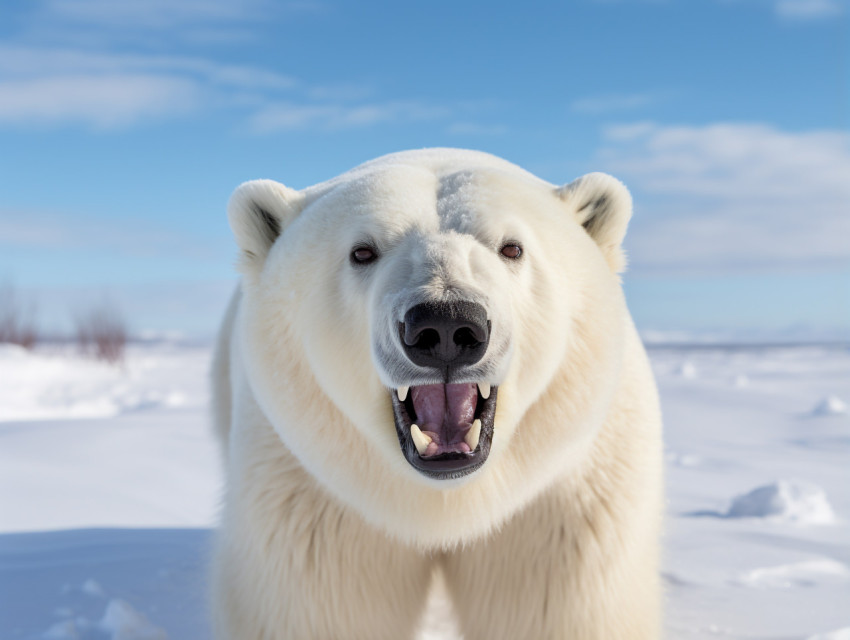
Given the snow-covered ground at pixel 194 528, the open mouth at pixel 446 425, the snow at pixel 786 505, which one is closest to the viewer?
the open mouth at pixel 446 425

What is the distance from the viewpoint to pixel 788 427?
870 centimetres

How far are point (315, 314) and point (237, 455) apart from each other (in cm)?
72

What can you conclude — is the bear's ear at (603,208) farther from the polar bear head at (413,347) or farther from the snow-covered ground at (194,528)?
the snow-covered ground at (194,528)

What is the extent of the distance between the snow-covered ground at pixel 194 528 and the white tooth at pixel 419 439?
168 cm

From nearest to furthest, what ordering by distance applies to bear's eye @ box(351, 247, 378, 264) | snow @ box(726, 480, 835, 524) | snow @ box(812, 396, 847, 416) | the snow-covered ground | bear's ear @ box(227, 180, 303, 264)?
bear's eye @ box(351, 247, 378, 264)
bear's ear @ box(227, 180, 303, 264)
the snow-covered ground
snow @ box(726, 480, 835, 524)
snow @ box(812, 396, 847, 416)

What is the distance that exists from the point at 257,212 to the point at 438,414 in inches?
38.2

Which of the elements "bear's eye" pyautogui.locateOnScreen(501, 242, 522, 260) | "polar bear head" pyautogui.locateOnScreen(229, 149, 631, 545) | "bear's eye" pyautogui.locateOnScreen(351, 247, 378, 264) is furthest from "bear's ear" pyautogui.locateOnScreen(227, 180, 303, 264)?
"bear's eye" pyautogui.locateOnScreen(501, 242, 522, 260)

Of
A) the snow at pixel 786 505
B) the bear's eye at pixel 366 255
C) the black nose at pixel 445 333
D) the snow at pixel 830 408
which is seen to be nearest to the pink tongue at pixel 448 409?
the black nose at pixel 445 333

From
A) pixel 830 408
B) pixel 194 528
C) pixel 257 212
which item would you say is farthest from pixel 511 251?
pixel 830 408

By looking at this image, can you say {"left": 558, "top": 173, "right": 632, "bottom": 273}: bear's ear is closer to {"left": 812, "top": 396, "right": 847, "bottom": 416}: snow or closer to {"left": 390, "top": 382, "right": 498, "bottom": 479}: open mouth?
{"left": 390, "top": 382, "right": 498, "bottom": 479}: open mouth

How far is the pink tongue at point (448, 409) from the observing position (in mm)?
1816

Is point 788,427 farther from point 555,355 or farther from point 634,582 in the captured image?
point 555,355

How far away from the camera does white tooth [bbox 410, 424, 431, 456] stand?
1.79 m

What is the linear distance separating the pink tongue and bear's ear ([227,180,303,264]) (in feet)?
2.78
